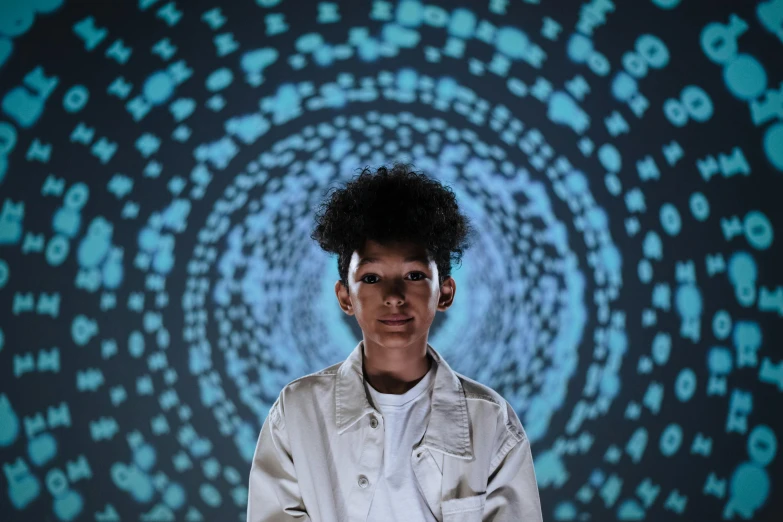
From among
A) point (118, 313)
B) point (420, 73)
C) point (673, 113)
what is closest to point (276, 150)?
point (420, 73)

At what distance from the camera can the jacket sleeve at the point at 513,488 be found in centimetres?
223

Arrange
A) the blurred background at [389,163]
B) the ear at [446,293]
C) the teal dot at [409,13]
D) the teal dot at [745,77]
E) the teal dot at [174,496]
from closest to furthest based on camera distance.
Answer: the ear at [446,293] → the teal dot at [745,77] → the blurred background at [389,163] → the teal dot at [409,13] → the teal dot at [174,496]

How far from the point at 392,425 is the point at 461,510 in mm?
299

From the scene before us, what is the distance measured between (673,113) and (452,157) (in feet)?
5.92

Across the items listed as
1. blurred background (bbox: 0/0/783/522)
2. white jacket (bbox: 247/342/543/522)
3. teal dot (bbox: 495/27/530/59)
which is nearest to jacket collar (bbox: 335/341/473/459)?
white jacket (bbox: 247/342/543/522)

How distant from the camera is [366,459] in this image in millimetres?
2207

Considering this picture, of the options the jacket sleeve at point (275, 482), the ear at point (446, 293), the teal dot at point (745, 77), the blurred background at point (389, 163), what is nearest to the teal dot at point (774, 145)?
the blurred background at point (389, 163)

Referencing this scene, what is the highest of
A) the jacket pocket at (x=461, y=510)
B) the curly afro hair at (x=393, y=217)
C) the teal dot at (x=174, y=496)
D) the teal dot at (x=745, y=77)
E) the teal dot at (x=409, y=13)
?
the teal dot at (x=409, y=13)

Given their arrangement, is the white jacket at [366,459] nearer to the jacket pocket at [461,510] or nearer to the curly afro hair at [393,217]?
the jacket pocket at [461,510]

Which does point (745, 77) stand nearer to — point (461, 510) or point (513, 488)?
point (513, 488)

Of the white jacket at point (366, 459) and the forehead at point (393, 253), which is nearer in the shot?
the white jacket at point (366, 459)

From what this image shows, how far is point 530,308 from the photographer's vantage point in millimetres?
6199

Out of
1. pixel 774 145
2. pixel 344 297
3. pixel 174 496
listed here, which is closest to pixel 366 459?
pixel 344 297

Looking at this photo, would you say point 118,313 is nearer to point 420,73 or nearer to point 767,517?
point 420,73
